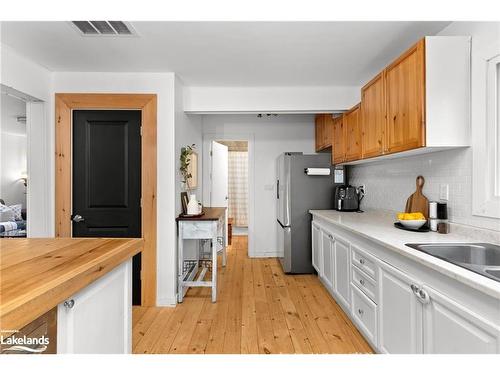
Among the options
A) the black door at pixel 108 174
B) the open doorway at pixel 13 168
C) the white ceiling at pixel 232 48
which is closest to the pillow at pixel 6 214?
the open doorway at pixel 13 168

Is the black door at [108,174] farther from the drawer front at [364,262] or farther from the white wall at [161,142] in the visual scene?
the drawer front at [364,262]

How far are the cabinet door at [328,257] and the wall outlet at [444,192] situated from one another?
107cm

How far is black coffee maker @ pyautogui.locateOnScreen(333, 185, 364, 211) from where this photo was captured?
3551mm

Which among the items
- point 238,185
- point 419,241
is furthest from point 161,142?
point 238,185

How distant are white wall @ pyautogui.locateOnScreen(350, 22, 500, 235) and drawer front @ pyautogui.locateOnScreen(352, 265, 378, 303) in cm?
76

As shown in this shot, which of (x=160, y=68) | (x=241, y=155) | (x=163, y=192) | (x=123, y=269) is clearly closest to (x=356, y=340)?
(x=123, y=269)

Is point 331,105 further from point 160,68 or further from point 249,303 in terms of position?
point 249,303

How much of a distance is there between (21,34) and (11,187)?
476 centimetres

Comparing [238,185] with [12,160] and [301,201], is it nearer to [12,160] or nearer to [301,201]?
[301,201]

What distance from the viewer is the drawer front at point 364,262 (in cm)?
194

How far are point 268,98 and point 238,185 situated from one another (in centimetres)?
370

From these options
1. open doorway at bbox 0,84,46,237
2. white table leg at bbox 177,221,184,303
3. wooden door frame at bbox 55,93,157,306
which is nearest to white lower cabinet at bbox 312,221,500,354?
white table leg at bbox 177,221,184,303

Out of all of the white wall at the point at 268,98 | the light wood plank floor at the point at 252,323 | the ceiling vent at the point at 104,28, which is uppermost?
the ceiling vent at the point at 104,28

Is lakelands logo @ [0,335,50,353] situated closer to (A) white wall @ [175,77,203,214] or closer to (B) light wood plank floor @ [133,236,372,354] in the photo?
(B) light wood plank floor @ [133,236,372,354]
